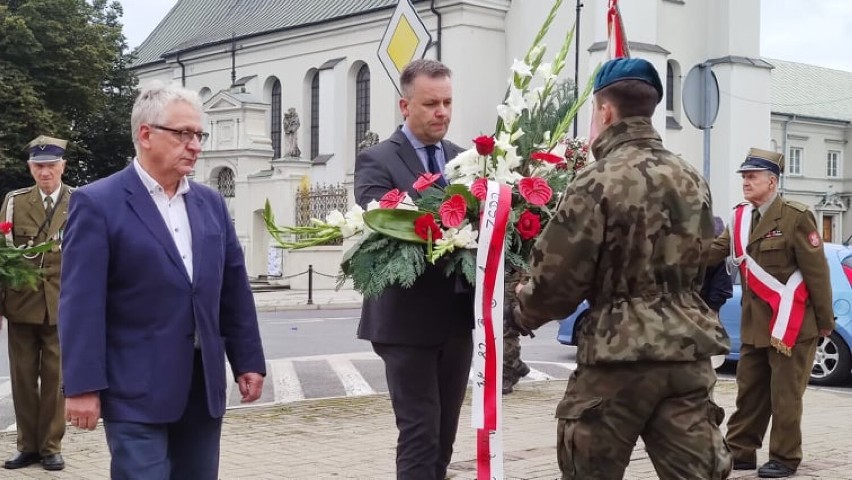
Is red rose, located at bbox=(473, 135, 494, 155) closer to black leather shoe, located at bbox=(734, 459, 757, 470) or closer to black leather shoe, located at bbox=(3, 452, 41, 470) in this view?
black leather shoe, located at bbox=(734, 459, 757, 470)

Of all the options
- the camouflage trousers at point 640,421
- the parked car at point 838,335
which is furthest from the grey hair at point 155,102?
the parked car at point 838,335

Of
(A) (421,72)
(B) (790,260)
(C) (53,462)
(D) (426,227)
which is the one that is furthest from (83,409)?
(B) (790,260)

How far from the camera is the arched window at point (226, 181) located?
42997mm

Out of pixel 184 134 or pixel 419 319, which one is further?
pixel 419 319

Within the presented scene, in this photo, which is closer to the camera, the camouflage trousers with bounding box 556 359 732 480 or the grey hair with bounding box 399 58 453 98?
the camouflage trousers with bounding box 556 359 732 480

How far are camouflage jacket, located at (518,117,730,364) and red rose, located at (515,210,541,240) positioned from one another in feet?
2.01

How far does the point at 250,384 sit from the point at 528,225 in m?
1.37

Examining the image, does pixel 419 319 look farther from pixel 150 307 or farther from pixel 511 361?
pixel 511 361

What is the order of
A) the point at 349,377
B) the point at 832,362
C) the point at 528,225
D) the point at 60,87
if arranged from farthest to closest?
1. the point at 60,87
2. the point at 349,377
3. the point at 832,362
4. the point at 528,225

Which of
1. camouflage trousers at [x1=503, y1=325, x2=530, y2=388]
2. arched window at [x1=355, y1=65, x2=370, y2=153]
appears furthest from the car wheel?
arched window at [x1=355, y1=65, x2=370, y2=153]

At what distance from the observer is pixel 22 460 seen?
7848 mm

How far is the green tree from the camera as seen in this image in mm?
44719

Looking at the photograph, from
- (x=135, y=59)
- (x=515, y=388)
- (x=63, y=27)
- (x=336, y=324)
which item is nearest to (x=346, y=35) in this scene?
(x=63, y=27)

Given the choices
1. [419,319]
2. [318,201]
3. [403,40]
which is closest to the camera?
[419,319]
